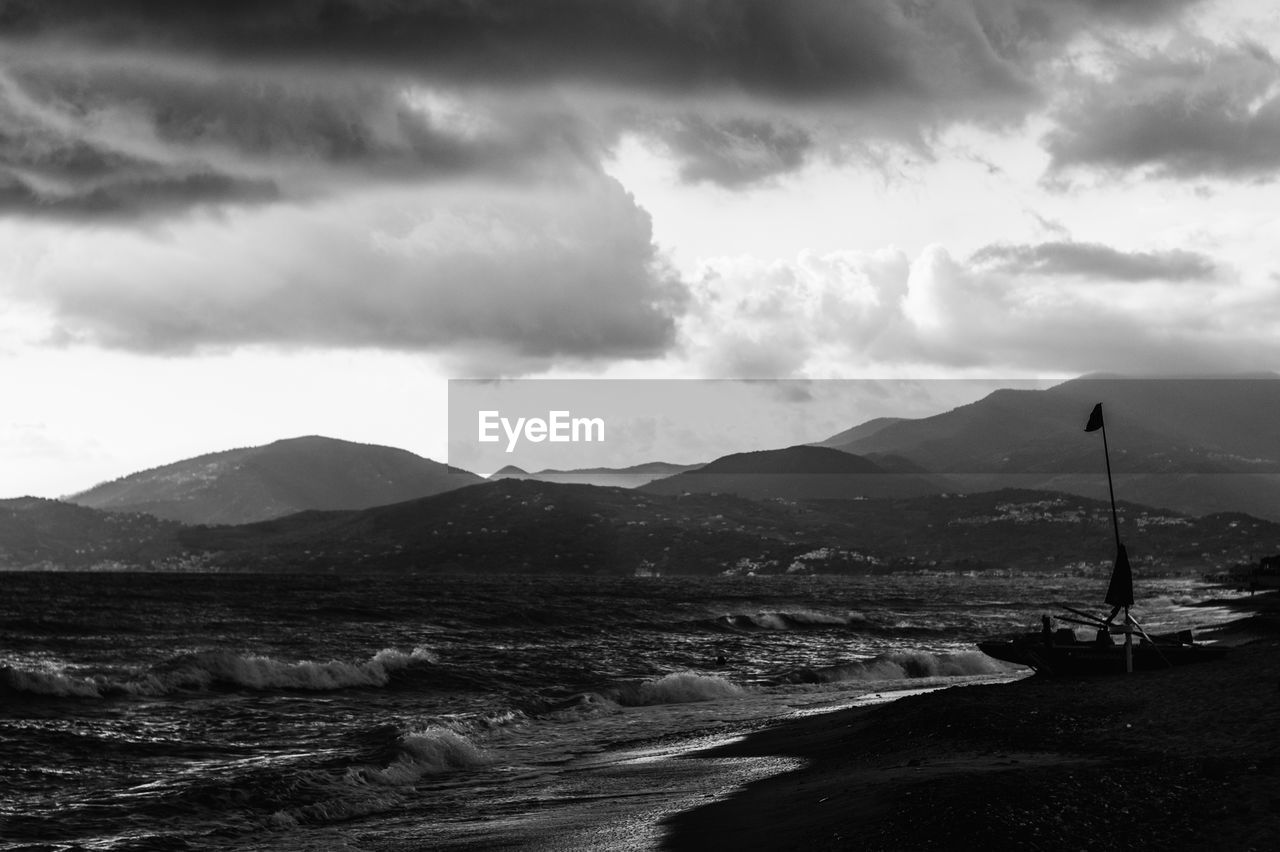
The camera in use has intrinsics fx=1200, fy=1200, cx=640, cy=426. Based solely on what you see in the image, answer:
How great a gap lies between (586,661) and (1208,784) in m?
39.4

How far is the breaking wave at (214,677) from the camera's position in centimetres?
4141

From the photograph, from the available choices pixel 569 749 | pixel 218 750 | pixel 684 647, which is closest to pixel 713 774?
pixel 569 749

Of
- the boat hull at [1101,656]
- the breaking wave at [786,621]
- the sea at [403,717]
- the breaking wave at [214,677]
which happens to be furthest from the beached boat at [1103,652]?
the breaking wave at [786,621]

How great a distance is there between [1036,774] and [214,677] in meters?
35.0

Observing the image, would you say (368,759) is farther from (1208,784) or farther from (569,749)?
(1208,784)

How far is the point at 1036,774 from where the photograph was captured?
18859 mm

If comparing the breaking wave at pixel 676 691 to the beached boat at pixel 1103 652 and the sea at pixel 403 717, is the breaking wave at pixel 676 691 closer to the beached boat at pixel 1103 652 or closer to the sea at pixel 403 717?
the sea at pixel 403 717

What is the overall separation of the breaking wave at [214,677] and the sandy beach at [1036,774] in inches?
839

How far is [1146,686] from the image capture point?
97.8 ft

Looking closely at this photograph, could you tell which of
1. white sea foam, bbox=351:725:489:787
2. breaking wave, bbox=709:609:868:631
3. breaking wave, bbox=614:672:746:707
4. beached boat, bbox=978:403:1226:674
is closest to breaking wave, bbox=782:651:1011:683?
breaking wave, bbox=614:672:746:707

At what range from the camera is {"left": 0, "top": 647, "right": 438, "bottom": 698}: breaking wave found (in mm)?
41406

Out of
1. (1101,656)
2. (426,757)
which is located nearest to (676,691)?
(1101,656)

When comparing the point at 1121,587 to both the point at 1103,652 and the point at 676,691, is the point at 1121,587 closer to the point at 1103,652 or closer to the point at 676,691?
the point at 1103,652

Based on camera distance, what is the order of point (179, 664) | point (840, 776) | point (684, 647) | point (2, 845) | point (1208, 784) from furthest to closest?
1. point (684, 647)
2. point (179, 664)
3. point (840, 776)
4. point (2, 845)
5. point (1208, 784)
